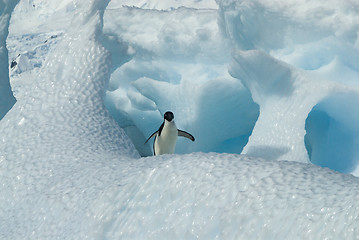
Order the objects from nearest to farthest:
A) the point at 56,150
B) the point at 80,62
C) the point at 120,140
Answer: the point at 56,150 < the point at 120,140 < the point at 80,62

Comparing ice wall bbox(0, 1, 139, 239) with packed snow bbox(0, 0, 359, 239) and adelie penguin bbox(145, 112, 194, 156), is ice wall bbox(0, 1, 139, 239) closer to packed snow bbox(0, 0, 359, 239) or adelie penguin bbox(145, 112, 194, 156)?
packed snow bbox(0, 0, 359, 239)

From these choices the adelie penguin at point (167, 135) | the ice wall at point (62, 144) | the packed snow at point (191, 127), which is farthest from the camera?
the adelie penguin at point (167, 135)

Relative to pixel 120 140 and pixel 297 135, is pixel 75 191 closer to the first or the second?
pixel 120 140

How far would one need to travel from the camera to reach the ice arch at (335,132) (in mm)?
3189

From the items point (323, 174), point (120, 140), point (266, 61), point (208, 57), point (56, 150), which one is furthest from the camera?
point (208, 57)

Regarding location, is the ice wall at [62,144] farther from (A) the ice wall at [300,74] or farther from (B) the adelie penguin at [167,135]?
(A) the ice wall at [300,74]

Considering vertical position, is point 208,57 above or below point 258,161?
below

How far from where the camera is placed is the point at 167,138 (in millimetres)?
3777

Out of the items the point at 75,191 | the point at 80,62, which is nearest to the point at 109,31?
the point at 80,62

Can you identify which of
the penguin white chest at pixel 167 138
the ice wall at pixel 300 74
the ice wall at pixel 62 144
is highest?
the ice wall at pixel 62 144

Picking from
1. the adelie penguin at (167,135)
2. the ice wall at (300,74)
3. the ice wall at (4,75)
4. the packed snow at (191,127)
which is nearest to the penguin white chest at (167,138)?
the adelie penguin at (167,135)

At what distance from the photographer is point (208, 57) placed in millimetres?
4391

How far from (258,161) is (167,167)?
32 centimetres

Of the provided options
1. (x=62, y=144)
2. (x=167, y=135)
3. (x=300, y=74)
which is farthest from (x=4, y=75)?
(x=300, y=74)
